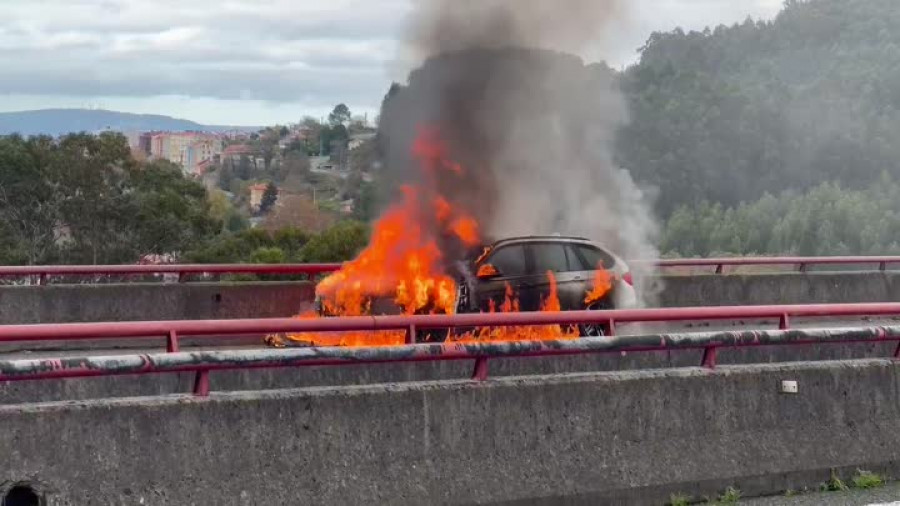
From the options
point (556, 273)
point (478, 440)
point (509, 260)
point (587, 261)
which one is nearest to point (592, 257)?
point (587, 261)

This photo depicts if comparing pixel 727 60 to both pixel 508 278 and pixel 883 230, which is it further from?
pixel 508 278

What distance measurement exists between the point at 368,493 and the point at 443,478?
0.47m

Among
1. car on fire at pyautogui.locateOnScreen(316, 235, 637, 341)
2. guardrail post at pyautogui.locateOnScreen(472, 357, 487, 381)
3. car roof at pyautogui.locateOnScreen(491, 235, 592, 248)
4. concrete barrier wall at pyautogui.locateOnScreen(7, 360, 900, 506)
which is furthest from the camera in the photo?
car roof at pyautogui.locateOnScreen(491, 235, 592, 248)

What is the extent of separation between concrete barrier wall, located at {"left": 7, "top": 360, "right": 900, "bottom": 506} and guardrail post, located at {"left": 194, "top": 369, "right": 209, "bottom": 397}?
0.45 ft

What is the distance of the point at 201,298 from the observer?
1833 cm

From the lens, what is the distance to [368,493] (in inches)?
281

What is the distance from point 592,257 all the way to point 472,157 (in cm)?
286

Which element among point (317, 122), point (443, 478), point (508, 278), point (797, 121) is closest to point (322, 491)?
point (443, 478)

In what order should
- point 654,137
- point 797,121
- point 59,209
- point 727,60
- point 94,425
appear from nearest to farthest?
point 94,425, point 59,209, point 654,137, point 797,121, point 727,60

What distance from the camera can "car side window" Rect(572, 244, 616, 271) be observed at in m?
17.1

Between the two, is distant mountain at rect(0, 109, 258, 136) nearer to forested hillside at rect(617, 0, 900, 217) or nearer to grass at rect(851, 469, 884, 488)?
forested hillside at rect(617, 0, 900, 217)

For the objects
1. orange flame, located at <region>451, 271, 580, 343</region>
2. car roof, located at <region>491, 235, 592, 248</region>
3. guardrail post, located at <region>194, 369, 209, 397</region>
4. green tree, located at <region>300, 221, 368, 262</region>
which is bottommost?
green tree, located at <region>300, 221, 368, 262</region>

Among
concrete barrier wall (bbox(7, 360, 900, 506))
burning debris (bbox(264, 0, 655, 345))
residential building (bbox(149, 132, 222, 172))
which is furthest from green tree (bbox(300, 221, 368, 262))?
residential building (bbox(149, 132, 222, 172))

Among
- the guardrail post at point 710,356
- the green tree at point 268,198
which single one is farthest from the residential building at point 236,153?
the guardrail post at point 710,356
